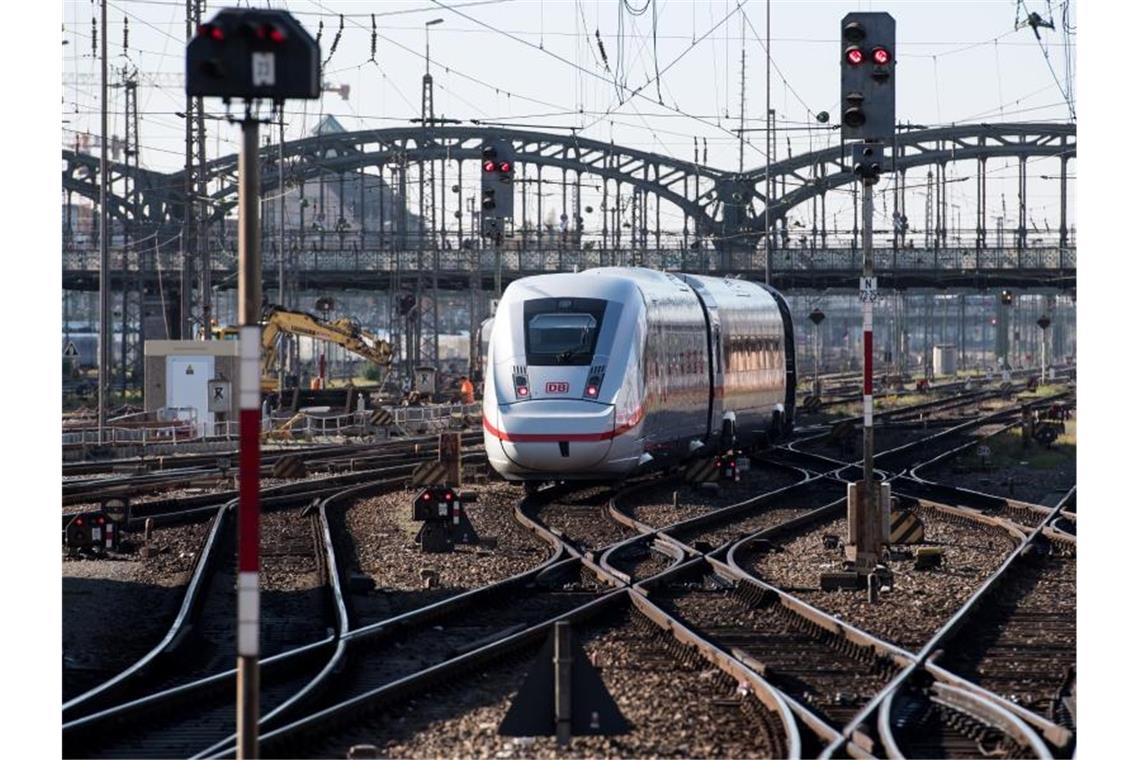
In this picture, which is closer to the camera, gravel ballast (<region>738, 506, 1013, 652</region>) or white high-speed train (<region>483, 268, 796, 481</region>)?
gravel ballast (<region>738, 506, 1013, 652</region>)

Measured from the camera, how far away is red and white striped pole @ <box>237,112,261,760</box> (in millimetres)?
9445

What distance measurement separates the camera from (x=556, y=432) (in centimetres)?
2642

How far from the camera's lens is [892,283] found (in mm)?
87875

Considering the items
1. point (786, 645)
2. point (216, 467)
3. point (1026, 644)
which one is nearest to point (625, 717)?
point (786, 645)

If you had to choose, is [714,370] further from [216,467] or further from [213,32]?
[213,32]

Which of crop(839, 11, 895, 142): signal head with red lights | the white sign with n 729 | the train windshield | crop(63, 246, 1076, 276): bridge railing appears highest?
crop(63, 246, 1076, 276): bridge railing

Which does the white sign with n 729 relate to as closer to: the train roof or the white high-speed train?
the white high-speed train

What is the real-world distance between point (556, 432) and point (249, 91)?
56.5ft

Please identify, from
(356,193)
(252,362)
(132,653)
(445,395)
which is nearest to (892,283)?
(445,395)

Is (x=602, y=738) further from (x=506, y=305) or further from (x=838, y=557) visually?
(x=506, y=305)

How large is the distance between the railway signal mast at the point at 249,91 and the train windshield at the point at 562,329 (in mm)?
17117

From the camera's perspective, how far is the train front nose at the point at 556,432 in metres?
26.4

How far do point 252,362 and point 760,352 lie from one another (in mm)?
29057

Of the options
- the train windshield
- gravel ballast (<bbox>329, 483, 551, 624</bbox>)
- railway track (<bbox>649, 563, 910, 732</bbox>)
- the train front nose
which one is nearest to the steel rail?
railway track (<bbox>649, 563, 910, 732</bbox>)
